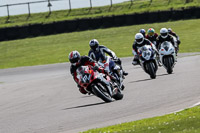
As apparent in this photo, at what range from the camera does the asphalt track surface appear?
33.6 ft

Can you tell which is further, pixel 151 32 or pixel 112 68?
pixel 151 32

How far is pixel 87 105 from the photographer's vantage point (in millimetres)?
12984

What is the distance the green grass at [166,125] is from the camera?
7.94m

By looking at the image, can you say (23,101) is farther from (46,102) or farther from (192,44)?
(192,44)

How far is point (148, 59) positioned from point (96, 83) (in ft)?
17.1

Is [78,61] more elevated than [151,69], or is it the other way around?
→ [78,61]

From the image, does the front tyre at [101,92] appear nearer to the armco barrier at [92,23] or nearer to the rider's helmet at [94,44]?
the rider's helmet at [94,44]

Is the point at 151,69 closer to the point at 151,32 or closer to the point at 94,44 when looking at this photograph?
the point at 94,44

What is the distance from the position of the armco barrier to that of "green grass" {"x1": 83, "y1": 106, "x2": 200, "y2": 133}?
32.7 m

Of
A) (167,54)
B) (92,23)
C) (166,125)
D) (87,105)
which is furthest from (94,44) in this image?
(92,23)

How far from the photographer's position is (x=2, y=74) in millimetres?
29172

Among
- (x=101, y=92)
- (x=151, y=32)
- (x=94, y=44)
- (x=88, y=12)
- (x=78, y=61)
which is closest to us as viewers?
(x=101, y=92)

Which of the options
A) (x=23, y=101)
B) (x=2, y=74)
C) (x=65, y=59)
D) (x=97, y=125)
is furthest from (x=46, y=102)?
(x=65, y=59)

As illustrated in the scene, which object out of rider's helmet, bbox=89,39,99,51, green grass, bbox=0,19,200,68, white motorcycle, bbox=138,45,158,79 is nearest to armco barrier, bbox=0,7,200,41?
green grass, bbox=0,19,200,68
